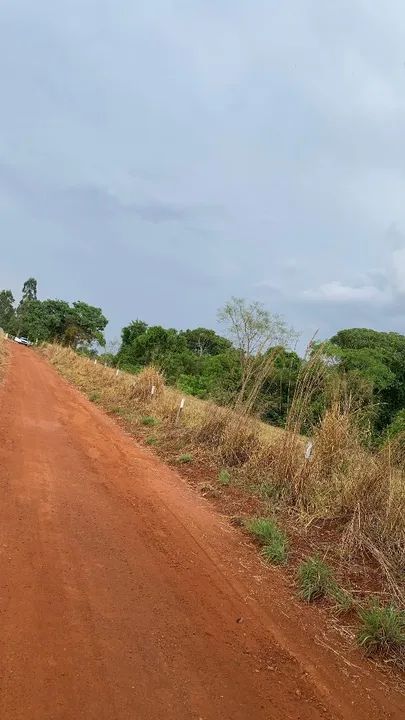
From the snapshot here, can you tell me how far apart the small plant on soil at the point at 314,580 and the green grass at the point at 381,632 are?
0.52m

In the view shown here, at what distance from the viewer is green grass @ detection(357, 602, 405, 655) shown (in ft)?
12.5

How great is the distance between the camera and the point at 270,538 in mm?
5418

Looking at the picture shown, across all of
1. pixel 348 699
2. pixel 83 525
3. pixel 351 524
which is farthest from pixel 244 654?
pixel 351 524

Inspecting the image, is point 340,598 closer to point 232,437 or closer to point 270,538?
point 270,538

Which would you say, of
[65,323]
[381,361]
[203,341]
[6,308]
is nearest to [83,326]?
[65,323]

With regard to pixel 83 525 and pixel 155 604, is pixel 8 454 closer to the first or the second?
pixel 83 525

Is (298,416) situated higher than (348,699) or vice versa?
(298,416)

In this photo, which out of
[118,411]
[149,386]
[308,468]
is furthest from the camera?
[149,386]

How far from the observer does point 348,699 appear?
3170 mm

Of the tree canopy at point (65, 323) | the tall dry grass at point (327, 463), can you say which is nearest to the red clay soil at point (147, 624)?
the tall dry grass at point (327, 463)

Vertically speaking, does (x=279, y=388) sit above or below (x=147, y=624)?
above

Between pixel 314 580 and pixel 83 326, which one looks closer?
pixel 314 580

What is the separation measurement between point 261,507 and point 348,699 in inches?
132

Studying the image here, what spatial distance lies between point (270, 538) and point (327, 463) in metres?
1.82
